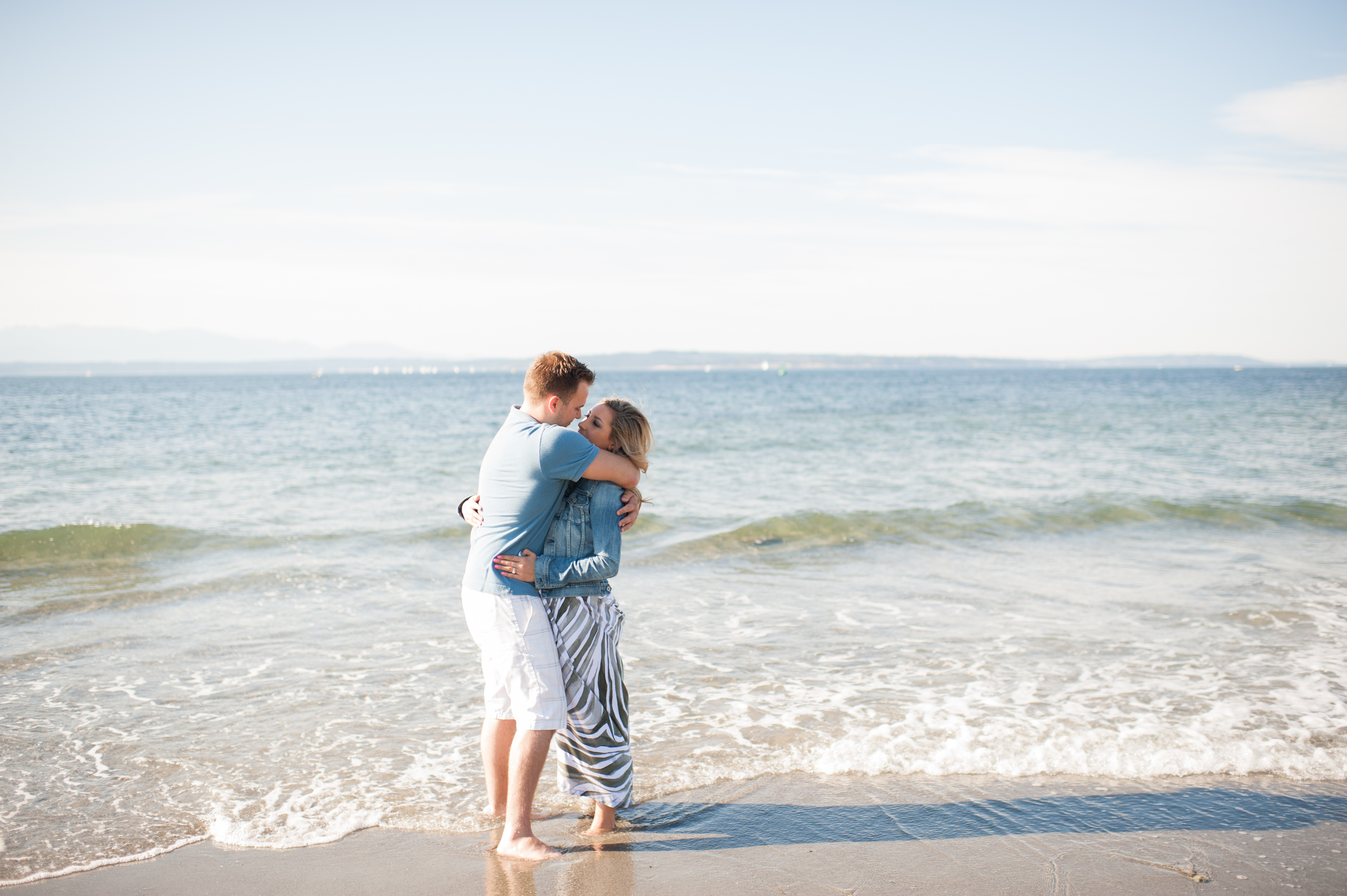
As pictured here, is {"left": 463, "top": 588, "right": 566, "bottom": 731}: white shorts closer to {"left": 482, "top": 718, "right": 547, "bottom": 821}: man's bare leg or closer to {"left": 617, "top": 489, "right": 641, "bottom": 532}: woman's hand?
{"left": 482, "top": 718, "right": 547, "bottom": 821}: man's bare leg

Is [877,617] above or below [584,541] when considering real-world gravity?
below

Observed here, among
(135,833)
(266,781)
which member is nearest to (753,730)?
(266,781)

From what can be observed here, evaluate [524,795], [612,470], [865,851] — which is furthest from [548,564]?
[865,851]

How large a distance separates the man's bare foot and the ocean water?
443 millimetres

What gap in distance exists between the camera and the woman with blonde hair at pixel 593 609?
3635 millimetres

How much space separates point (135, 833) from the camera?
402 centimetres

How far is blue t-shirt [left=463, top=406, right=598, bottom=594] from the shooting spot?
3496 mm

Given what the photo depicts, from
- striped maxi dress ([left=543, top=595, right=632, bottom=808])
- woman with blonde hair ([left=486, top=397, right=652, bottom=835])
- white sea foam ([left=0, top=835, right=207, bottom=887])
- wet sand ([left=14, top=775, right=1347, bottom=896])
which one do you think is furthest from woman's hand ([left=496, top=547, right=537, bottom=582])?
white sea foam ([left=0, top=835, right=207, bottom=887])

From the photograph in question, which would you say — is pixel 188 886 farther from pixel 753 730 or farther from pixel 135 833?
pixel 753 730

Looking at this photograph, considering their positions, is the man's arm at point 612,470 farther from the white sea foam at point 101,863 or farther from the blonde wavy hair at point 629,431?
the white sea foam at point 101,863

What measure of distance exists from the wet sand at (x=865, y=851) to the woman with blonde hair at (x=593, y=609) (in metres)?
0.34

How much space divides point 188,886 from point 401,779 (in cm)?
120

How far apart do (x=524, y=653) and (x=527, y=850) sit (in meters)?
0.89

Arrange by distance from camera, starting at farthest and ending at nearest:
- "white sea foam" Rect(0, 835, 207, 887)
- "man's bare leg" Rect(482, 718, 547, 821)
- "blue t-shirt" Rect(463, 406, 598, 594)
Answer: "man's bare leg" Rect(482, 718, 547, 821)
"white sea foam" Rect(0, 835, 207, 887)
"blue t-shirt" Rect(463, 406, 598, 594)
